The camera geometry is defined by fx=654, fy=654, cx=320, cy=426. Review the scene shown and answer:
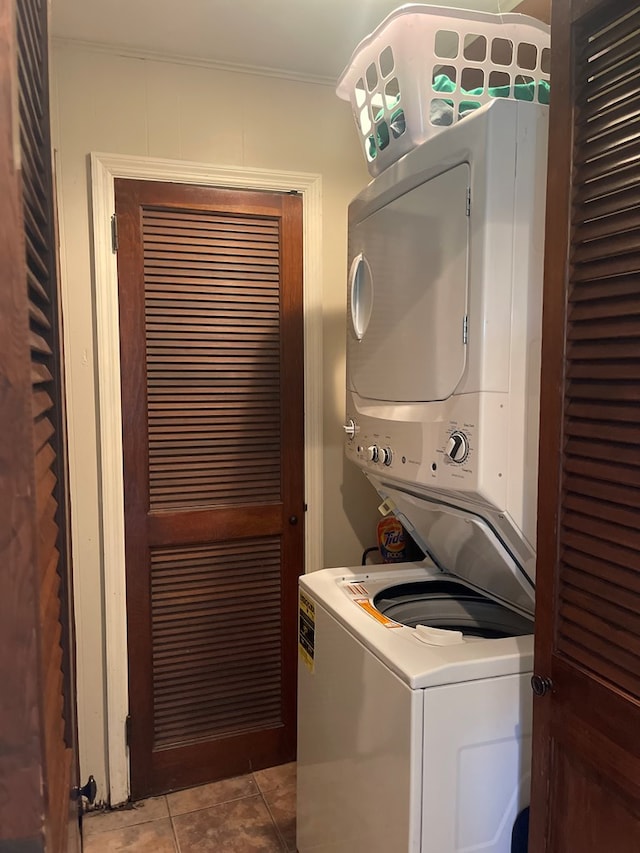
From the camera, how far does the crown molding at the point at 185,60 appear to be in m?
1.97

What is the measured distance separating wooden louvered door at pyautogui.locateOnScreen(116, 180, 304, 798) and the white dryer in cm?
69

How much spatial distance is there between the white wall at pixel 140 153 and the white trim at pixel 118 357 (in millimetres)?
31

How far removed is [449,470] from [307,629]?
705mm

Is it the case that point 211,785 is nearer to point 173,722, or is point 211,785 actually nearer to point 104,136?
point 173,722

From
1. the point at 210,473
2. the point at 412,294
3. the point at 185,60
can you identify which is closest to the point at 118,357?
the point at 210,473

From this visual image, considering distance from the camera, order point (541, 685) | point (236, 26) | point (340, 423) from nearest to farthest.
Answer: point (541, 685)
point (236, 26)
point (340, 423)

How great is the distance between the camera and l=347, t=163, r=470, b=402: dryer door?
4.09 feet

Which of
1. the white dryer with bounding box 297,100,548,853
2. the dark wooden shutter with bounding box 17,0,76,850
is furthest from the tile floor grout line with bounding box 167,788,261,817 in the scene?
the dark wooden shutter with bounding box 17,0,76,850

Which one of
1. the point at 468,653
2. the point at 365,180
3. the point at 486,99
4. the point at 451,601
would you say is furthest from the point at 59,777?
the point at 365,180

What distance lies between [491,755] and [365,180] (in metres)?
1.88

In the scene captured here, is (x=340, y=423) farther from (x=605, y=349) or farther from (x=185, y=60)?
(x=605, y=349)

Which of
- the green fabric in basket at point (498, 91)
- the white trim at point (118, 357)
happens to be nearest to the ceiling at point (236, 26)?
the white trim at point (118, 357)

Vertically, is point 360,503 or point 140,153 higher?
point 140,153

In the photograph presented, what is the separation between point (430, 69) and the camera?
4.29ft
